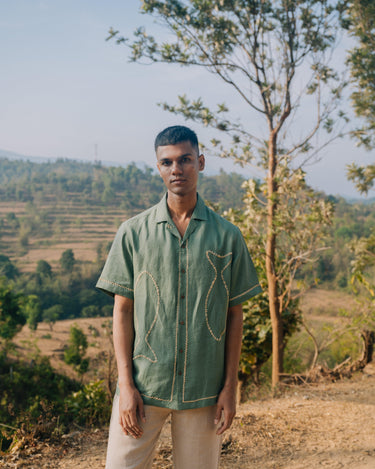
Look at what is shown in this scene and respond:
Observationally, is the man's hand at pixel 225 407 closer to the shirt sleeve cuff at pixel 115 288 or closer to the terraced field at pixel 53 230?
the shirt sleeve cuff at pixel 115 288

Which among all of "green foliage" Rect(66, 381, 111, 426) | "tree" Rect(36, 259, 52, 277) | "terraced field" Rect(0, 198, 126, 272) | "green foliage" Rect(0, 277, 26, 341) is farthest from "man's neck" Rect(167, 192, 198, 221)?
"terraced field" Rect(0, 198, 126, 272)

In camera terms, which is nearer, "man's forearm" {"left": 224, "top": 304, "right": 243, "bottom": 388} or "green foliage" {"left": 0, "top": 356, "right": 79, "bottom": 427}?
"man's forearm" {"left": 224, "top": 304, "right": 243, "bottom": 388}

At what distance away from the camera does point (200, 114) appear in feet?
14.3

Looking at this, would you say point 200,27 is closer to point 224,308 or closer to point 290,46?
point 290,46

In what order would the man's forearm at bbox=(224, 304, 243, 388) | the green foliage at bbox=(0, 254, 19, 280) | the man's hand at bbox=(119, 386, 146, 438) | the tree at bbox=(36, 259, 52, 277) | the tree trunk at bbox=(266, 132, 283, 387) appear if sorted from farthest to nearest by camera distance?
1. the tree at bbox=(36, 259, 52, 277)
2. the green foliage at bbox=(0, 254, 19, 280)
3. the tree trunk at bbox=(266, 132, 283, 387)
4. the man's forearm at bbox=(224, 304, 243, 388)
5. the man's hand at bbox=(119, 386, 146, 438)

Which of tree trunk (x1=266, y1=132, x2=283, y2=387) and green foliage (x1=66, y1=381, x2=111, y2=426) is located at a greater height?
tree trunk (x1=266, y1=132, x2=283, y2=387)

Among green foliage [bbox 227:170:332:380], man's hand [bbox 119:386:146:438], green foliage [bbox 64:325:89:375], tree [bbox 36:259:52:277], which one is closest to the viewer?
man's hand [bbox 119:386:146:438]

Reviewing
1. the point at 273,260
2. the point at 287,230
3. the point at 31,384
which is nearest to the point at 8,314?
the point at 31,384

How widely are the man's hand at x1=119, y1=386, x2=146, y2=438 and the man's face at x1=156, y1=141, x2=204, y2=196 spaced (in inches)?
24.4

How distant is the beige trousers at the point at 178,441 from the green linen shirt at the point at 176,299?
5cm

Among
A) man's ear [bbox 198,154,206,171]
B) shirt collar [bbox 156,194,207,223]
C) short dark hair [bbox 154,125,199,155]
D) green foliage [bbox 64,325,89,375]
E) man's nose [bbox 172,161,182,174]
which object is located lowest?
green foliage [bbox 64,325,89,375]

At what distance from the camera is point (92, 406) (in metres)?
3.59

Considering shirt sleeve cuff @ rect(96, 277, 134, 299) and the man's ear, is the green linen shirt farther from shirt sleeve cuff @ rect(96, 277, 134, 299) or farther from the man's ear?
the man's ear

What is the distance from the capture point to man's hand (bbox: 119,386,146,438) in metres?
1.25
